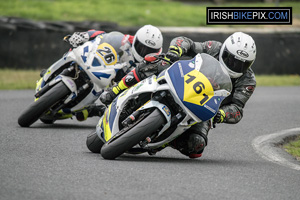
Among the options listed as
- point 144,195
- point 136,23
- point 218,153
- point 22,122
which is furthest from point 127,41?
point 136,23

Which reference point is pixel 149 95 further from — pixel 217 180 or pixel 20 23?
pixel 20 23

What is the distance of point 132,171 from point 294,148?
3241mm

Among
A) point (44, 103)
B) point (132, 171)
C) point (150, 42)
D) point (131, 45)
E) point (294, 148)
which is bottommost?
point (294, 148)

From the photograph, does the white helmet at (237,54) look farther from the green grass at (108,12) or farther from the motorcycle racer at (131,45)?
the green grass at (108,12)

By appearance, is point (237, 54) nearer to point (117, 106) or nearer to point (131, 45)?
point (117, 106)

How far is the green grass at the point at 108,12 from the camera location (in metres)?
22.7

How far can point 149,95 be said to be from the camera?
22.2 ft

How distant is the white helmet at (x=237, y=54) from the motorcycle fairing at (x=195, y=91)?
30.0 inches

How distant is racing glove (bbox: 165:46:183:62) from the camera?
712 centimetres

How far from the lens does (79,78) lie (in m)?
9.51

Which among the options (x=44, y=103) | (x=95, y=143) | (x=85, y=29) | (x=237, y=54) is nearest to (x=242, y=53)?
(x=237, y=54)

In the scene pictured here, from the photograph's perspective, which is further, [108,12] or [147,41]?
[108,12]

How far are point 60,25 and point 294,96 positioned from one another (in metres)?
6.54

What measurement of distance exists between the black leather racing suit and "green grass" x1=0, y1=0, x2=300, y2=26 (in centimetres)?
1470
